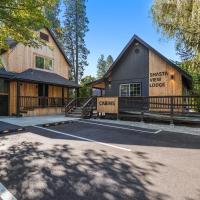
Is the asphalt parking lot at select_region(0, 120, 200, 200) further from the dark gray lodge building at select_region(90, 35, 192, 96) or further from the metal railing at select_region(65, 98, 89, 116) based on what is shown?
the metal railing at select_region(65, 98, 89, 116)

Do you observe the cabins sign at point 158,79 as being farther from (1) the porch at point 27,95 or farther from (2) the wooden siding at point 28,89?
(2) the wooden siding at point 28,89

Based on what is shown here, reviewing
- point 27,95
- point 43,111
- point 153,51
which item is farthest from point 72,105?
point 153,51

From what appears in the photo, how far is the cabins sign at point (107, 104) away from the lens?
51.1ft

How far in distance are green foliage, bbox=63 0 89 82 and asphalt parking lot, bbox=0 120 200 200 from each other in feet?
101

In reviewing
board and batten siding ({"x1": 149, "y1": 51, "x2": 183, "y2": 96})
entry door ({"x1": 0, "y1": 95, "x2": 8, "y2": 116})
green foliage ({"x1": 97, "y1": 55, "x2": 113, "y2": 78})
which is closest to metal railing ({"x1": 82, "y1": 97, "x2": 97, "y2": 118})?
board and batten siding ({"x1": 149, "y1": 51, "x2": 183, "y2": 96})

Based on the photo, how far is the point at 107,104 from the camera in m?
16.0

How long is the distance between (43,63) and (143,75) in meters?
10.9

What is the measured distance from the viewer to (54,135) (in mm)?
9211

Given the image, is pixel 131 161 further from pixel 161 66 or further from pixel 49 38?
pixel 49 38

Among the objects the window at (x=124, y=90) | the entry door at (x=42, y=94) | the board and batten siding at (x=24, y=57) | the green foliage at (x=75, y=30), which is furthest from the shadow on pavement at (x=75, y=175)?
the green foliage at (x=75, y=30)

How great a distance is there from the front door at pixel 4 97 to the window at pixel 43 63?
4379 millimetres

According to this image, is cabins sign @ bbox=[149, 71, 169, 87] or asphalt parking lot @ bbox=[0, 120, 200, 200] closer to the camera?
asphalt parking lot @ bbox=[0, 120, 200, 200]

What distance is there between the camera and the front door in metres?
18.1

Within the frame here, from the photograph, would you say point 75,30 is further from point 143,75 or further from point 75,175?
point 75,175
